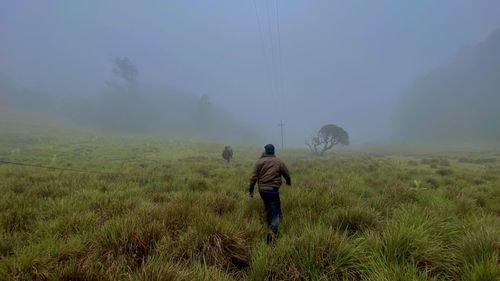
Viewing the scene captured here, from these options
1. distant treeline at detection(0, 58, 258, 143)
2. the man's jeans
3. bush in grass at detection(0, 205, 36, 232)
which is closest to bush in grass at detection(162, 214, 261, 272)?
the man's jeans

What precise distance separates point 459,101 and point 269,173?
530 feet

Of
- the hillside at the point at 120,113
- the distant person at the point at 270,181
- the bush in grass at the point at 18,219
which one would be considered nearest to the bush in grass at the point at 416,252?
the distant person at the point at 270,181

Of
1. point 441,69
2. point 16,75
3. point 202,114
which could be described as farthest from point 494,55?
point 16,75

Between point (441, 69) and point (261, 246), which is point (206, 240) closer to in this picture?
point (261, 246)

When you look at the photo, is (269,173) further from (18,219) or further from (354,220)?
(18,219)

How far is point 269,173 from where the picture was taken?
20.0 ft

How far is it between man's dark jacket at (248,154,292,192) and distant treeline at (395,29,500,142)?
347 ft

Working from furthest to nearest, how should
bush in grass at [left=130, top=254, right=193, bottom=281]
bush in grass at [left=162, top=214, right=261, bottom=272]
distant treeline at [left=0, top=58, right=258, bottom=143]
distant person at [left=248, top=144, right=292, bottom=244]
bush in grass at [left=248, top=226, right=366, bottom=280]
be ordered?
distant treeline at [left=0, top=58, right=258, bottom=143] < distant person at [left=248, top=144, right=292, bottom=244] < bush in grass at [left=162, top=214, right=261, bottom=272] < bush in grass at [left=248, top=226, right=366, bottom=280] < bush in grass at [left=130, top=254, right=193, bottom=281]

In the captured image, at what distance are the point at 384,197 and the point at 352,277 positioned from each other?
197 inches

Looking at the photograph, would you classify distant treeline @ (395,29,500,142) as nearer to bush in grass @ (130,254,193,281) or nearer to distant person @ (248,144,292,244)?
distant person @ (248,144,292,244)

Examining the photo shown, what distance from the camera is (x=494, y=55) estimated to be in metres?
143

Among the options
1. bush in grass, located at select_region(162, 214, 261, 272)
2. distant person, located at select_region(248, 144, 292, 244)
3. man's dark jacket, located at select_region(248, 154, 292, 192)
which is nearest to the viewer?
bush in grass, located at select_region(162, 214, 261, 272)

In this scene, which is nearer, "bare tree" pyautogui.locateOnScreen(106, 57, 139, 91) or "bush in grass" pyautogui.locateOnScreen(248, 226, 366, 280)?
"bush in grass" pyautogui.locateOnScreen(248, 226, 366, 280)

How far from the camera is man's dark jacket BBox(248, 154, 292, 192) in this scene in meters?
6.03
